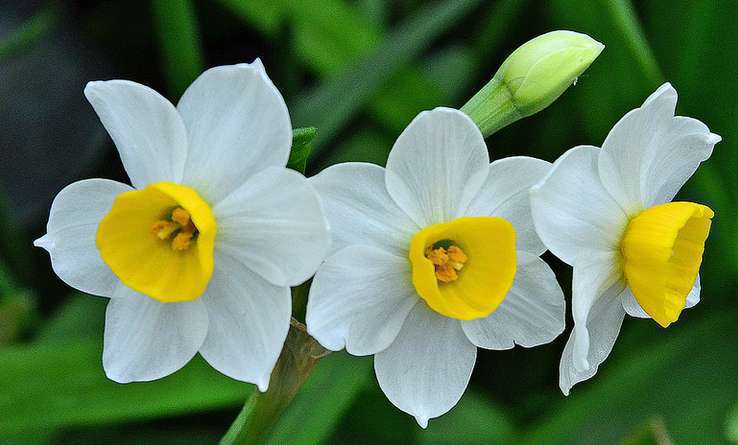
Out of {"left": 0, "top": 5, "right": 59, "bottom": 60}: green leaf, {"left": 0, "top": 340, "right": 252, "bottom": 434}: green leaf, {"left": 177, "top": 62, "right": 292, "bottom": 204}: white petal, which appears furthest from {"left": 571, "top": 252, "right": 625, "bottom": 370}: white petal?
{"left": 0, "top": 5, "right": 59, "bottom": 60}: green leaf

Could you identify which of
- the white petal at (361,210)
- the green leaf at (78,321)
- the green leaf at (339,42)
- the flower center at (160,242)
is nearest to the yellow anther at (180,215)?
the flower center at (160,242)

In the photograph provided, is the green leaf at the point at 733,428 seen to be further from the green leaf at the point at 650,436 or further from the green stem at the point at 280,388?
the green stem at the point at 280,388

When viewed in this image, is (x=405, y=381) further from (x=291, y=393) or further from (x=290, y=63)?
(x=290, y=63)

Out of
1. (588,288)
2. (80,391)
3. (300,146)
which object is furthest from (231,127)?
(80,391)

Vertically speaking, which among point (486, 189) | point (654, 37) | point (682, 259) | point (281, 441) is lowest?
point (281, 441)

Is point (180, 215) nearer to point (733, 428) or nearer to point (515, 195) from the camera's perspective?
point (515, 195)

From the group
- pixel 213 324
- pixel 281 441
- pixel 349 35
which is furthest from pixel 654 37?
pixel 213 324
